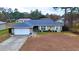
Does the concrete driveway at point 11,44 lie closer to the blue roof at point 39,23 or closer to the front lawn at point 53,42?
the front lawn at point 53,42

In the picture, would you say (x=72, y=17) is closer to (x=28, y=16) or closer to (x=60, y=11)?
(x=60, y=11)

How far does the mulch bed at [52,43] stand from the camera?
2.26 meters

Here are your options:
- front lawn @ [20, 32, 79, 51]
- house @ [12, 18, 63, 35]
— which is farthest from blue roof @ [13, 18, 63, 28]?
front lawn @ [20, 32, 79, 51]

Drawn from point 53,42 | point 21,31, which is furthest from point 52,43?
point 21,31

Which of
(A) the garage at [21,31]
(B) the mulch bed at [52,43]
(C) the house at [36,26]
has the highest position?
(C) the house at [36,26]

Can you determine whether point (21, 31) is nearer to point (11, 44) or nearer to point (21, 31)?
point (21, 31)

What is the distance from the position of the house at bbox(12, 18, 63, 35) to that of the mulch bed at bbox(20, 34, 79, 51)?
0.08m

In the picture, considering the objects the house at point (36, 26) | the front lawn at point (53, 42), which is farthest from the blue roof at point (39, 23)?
the front lawn at point (53, 42)

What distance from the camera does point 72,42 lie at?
2271 mm

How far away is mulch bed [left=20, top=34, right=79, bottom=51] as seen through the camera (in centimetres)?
226

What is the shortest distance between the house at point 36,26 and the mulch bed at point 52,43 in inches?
3.3
